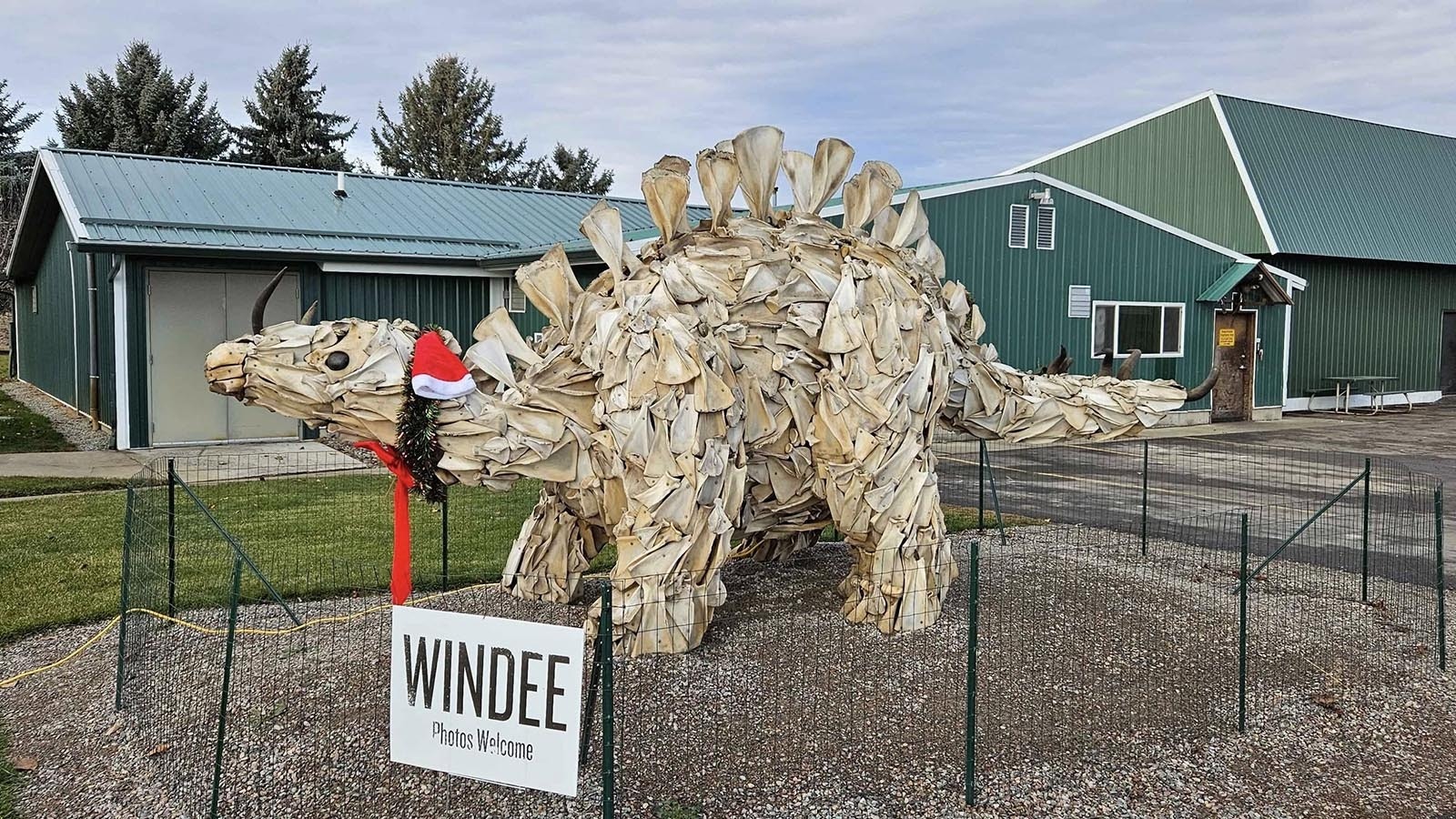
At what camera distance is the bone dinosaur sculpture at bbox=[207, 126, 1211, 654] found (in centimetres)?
509

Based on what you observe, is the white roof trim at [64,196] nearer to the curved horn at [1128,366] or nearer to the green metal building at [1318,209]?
the curved horn at [1128,366]

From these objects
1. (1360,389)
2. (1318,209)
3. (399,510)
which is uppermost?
(1318,209)

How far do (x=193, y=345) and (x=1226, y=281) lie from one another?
17.7m

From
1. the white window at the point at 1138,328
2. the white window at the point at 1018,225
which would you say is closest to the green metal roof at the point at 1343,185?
the white window at the point at 1138,328

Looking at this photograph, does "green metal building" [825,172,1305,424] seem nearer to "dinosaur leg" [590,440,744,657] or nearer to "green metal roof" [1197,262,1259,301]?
"green metal roof" [1197,262,1259,301]

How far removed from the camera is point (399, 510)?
5.13 meters

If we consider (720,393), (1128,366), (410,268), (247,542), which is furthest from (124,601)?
(410,268)

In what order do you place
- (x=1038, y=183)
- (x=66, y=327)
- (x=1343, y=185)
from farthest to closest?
(x=1343, y=185), (x=66, y=327), (x=1038, y=183)

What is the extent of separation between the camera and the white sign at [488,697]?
3689mm

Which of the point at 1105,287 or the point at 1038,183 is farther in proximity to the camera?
the point at 1105,287

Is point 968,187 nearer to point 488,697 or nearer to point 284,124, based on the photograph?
point 488,697

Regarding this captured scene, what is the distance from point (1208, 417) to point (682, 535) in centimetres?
1767

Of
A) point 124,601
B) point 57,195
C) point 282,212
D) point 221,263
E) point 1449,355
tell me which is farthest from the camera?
point 1449,355

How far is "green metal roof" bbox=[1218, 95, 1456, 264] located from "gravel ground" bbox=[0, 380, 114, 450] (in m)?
21.8
